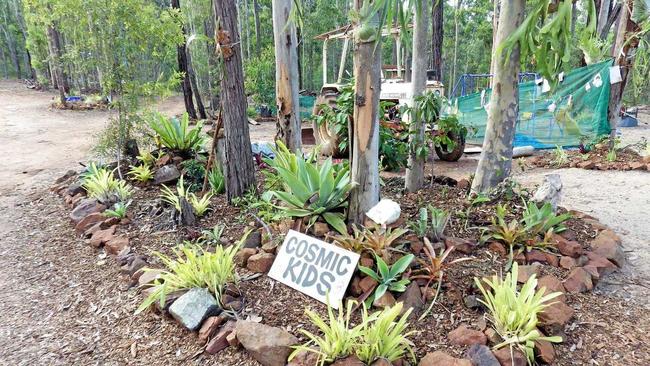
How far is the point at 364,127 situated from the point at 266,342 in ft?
4.45

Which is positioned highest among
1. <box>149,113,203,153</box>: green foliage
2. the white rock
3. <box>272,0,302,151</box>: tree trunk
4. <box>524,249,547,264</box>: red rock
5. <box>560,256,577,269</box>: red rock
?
<box>272,0,302,151</box>: tree trunk

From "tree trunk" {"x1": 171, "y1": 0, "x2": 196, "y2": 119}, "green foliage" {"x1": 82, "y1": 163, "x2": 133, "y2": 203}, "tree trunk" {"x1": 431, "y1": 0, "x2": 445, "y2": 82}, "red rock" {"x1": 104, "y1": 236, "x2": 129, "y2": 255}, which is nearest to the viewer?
A: "red rock" {"x1": 104, "y1": 236, "x2": 129, "y2": 255}

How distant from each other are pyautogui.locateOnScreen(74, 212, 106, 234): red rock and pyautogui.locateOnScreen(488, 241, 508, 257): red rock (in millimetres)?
3262

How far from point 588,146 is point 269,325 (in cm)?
669

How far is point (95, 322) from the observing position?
2.44m

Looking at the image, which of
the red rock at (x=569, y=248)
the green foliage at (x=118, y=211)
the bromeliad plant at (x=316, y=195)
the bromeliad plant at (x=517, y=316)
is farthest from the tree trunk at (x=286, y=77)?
the bromeliad plant at (x=517, y=316)

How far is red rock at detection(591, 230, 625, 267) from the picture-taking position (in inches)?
105

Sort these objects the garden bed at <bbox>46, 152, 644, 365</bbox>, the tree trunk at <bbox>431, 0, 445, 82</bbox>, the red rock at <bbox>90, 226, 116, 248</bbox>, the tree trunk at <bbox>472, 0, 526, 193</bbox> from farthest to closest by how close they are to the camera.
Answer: the tree trunk at <bbox>431, 0, 445, 82</bbox>, the red rock at <bbox>90, 226, 116, 248</bbox>, the tree trunk at <bbox>472, 0, 526, 193</bbox>, the garden bed at <bbox>46, 152, 644, 365</bbox>

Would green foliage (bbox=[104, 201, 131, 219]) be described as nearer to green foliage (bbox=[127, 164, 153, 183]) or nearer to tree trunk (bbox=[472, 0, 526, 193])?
green foliage (bbox=[127, 164, 153, 183])

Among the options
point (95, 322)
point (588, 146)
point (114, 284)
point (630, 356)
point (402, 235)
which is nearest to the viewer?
point (630, 356)

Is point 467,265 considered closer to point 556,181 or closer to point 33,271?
point 556,181

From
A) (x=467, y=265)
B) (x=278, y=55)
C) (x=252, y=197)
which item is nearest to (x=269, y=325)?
(x=467, y=265)

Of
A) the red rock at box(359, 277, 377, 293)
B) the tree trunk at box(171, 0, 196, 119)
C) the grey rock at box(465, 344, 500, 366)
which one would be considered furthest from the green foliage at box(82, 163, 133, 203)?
the tree trunk at box(171, 0, 196, 119)

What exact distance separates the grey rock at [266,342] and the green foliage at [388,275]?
501 mm
